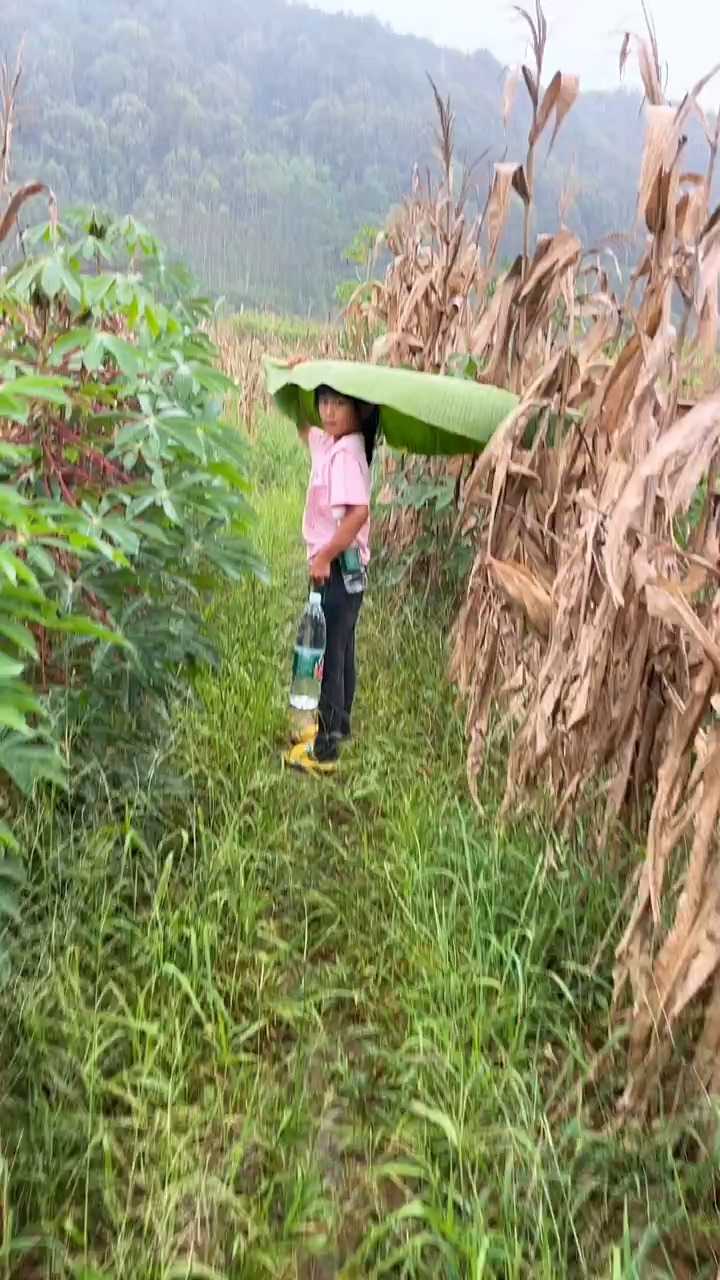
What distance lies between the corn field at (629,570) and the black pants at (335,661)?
0.84 feet

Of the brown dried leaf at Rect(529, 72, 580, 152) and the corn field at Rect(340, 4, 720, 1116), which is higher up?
the brown dried leaf at Rect(529, 72, 580, 152)

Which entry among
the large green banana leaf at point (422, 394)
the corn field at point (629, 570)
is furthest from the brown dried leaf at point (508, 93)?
the large green banana leaf at point (422, 394)

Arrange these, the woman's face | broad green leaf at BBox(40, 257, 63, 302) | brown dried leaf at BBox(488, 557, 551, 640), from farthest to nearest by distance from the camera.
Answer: the woman's face < brown dried leaf at BBox(488, 557, 551, 640) < broad green leaf at BBox(40, 257, 63, 302)

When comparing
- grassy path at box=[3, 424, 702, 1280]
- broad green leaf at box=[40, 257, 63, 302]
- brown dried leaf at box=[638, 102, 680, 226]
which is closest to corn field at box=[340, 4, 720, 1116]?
brown dried leaf at box=[638, 102, 680, 226]

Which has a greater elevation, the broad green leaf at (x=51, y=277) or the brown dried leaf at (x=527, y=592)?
the broad green leaf at (x=51, y=277)

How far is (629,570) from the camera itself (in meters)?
1.05

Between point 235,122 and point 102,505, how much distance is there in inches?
590

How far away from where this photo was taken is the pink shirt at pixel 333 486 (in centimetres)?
173

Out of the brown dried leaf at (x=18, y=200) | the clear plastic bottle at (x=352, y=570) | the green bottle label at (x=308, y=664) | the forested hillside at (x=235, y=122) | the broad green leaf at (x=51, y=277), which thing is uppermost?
the forested hillside at (x=235, y=122)

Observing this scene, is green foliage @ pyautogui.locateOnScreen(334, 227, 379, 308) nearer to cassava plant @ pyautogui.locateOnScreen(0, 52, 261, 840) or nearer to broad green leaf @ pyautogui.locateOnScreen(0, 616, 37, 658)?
cassava plant @ pyautogui.locateOnScreen(0, 52, 261, 840)

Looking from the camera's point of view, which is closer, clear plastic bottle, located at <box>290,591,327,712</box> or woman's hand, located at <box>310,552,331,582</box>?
woman's hand, located at <box>310,552,331,582</box>

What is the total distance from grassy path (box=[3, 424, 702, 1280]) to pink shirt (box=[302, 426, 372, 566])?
0.57 meters

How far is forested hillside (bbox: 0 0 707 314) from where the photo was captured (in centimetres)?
1015

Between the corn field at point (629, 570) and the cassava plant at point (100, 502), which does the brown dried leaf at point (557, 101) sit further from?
the cassava plant at point (100, 502)
